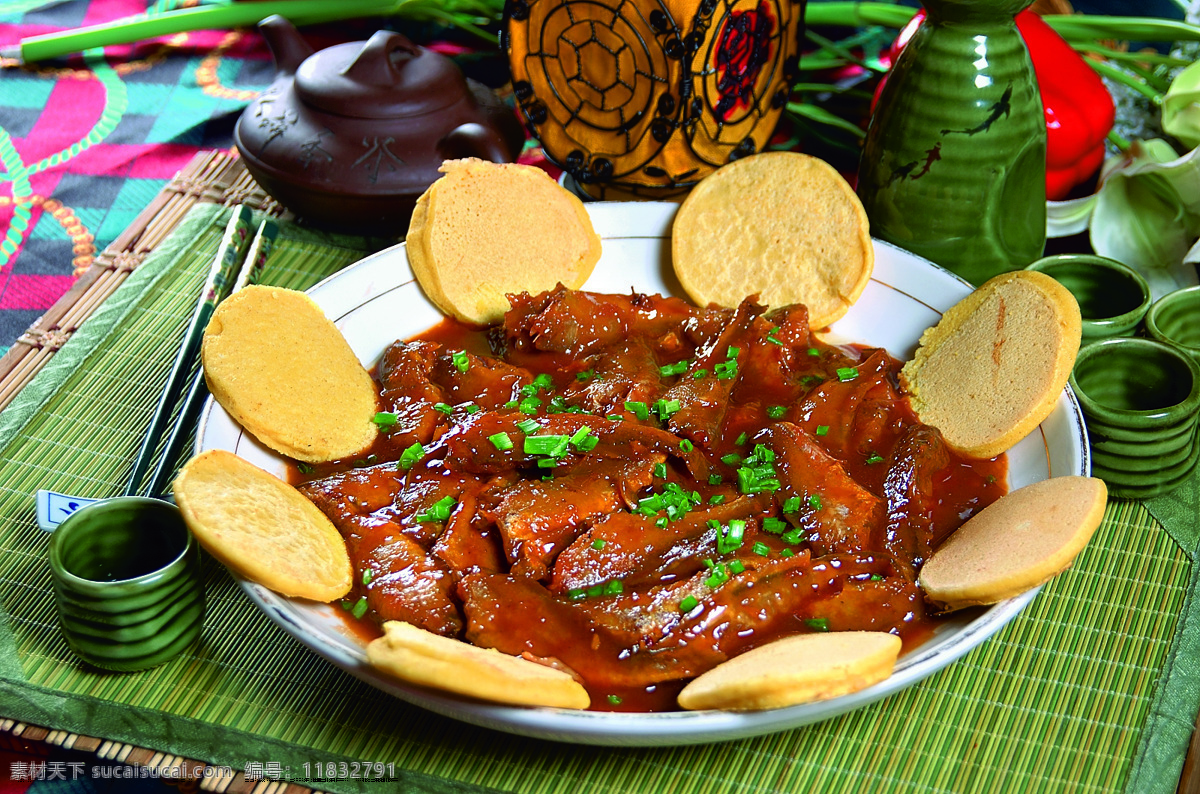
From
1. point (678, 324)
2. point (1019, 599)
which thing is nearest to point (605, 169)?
point (678, 324)

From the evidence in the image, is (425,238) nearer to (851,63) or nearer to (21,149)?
(851,63)

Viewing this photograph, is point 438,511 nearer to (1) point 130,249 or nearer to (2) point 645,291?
(2) point 645,291

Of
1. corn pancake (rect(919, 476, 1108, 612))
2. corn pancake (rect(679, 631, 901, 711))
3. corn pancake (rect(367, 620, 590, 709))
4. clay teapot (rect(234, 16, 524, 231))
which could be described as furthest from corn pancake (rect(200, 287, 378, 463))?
corn pancake (rect(919, 476, 1108, 612))

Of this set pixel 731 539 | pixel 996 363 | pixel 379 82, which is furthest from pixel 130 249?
pixel 996 363

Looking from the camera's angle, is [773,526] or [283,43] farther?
[283,43]

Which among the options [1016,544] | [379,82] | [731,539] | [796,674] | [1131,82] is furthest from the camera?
[1131,82]

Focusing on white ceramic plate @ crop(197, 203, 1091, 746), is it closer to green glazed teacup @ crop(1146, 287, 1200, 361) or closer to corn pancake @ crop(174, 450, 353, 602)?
corn pancake @ crop(174, 450, 353, 602)

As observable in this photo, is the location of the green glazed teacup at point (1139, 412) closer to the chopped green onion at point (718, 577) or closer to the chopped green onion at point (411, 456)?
the chopped green onion at point (718, 577)
